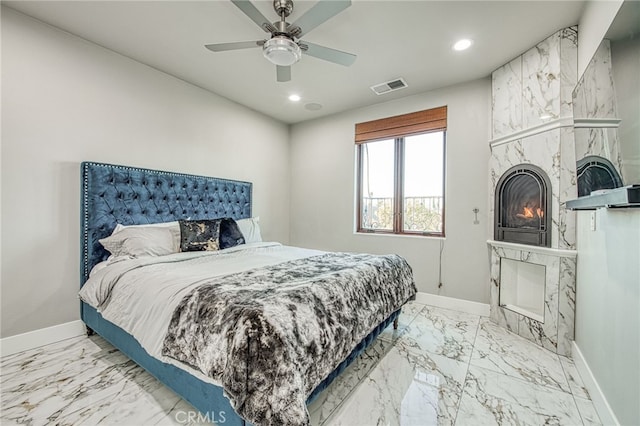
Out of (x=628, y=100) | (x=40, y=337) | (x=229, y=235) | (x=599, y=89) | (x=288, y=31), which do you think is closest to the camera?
(x=628, y=100)

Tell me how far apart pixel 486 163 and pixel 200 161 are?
3.59 m

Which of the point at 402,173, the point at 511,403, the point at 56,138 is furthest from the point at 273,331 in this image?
the point at 402,173

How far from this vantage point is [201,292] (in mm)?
1547

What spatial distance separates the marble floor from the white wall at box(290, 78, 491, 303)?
3.48 feet

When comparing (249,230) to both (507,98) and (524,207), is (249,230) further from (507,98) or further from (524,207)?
(507,98)

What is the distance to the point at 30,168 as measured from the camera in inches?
90.1

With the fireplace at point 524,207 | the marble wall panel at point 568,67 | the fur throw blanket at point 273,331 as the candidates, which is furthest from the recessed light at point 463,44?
the fur throw blanket at point 273,331

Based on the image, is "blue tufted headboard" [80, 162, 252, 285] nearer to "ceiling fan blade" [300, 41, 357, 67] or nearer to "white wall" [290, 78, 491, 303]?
"white wall" [290, 78, 491, 303]

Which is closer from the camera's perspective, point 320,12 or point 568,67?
point 320,12

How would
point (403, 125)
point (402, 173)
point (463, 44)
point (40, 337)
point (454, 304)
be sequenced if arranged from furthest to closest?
point (402, 173) → point (403, 125) → point (454, 304) → point (463, 44) → point (40, 337)

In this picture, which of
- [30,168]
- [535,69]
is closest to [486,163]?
[535,69]

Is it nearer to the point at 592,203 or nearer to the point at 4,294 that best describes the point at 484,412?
the point at 592,203

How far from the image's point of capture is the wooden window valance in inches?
138

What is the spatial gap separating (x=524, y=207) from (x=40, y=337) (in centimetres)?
471
